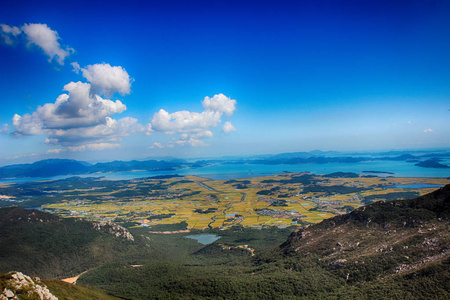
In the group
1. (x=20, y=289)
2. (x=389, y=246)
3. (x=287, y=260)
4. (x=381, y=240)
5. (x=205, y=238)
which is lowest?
(x=205, y=238)

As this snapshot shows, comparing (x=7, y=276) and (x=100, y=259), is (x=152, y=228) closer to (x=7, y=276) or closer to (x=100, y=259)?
(x=100, y=259)

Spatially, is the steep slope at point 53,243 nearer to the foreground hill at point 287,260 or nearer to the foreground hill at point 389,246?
the foreground hill at point 287,260

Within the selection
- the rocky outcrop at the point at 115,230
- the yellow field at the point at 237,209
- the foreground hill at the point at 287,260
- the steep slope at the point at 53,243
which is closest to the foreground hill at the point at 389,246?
the foreground hill at the point at 287,260

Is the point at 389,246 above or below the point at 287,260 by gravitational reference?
above

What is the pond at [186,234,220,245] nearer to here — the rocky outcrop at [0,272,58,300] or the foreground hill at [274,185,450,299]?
the foreground hill at [274,185,450,299]

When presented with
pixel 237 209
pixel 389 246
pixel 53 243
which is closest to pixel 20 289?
pixel 53 243

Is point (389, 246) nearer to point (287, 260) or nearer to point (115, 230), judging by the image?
point (287, 260)

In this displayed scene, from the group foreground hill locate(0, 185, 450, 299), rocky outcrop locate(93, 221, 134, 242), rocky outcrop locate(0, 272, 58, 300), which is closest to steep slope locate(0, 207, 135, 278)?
rocky outcrop locate(93, 221, 134, 242)
